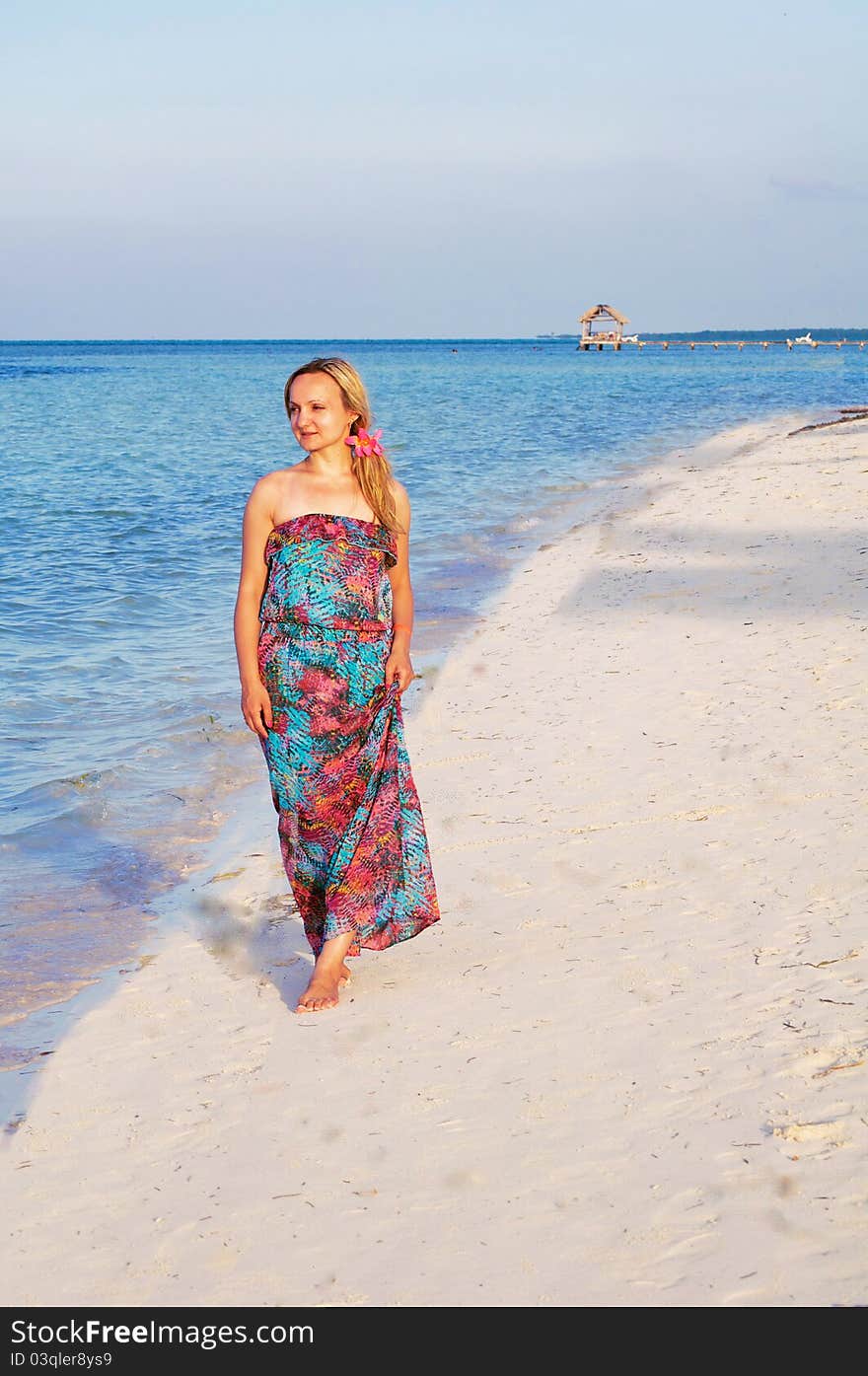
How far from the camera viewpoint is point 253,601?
3.67 meters

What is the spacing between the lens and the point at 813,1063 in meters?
3.09

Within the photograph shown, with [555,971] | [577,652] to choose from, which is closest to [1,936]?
[555,971]

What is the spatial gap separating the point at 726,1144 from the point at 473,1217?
0.59 m

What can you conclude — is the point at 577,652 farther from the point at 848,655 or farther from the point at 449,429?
the point at 449,429

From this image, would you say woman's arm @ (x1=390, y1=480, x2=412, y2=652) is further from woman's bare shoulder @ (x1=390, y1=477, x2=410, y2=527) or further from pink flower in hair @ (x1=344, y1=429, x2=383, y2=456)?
pink flower in hair @ (x1=344, y1=429, x2=383, y2=456)

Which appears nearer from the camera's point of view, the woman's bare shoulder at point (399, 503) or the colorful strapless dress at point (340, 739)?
the colorful strapless dress at point (340, 739)

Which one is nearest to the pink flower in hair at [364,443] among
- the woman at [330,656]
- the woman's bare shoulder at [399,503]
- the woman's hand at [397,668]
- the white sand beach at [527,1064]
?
the woman at [330,656]

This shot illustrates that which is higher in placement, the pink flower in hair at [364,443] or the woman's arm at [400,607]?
the pink flower in hair at [364,443]

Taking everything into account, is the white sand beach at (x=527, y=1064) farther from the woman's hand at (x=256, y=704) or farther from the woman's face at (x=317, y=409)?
the woman's face at (x=317, y=409)

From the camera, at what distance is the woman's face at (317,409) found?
11.8ft

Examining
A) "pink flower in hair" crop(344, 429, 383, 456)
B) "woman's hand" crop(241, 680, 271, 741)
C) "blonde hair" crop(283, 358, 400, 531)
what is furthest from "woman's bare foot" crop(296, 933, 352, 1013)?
"pink flower in hair" crop(344, 429, 383, 456)

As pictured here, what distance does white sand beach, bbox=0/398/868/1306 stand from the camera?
8.40 ft

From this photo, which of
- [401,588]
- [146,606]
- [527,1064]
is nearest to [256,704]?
[401,588]

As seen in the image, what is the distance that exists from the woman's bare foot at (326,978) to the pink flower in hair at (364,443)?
1426mm
